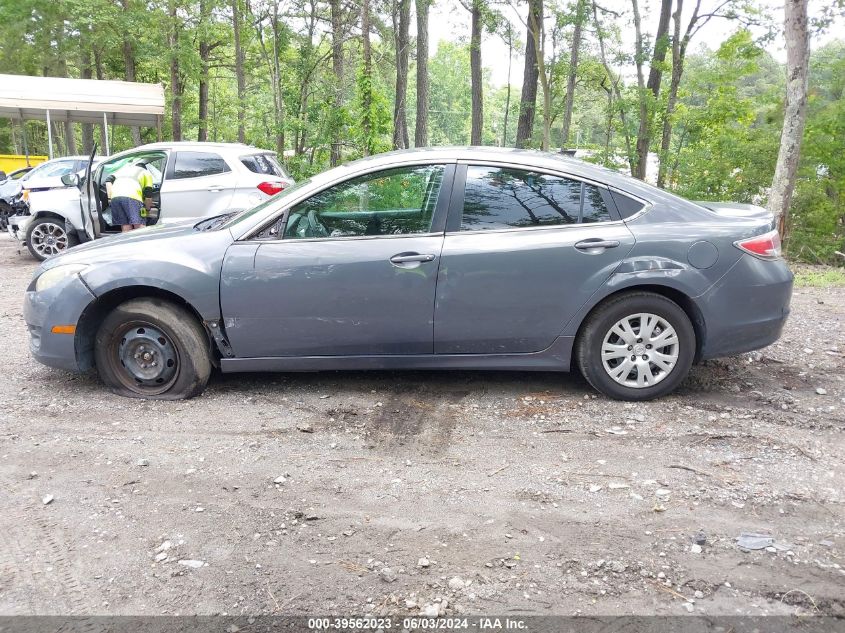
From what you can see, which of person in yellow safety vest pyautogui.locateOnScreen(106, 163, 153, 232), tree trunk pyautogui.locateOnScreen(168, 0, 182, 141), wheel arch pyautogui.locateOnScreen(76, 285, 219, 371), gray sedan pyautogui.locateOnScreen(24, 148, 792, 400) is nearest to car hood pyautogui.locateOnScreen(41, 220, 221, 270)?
gray sedan pyautogui.locateOnScreen(24, 148, 792, 400)

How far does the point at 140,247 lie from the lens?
4.43 meters

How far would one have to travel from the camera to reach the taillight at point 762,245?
4.25 m

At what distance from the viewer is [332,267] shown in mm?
4227

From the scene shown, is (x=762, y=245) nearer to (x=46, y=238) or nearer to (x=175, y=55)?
(x=46, y=238)

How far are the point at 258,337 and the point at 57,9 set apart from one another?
2594cm

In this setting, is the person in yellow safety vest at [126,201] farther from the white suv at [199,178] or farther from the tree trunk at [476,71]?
the tree trunk at [476,71]

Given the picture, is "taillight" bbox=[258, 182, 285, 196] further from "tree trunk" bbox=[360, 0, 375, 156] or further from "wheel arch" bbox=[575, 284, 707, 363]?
"wheel arch" bbox=[575, 284, 707, 363]

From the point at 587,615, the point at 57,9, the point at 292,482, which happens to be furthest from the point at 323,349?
the point at 57,9

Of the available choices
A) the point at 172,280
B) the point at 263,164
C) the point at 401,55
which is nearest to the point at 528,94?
the point at 401,55

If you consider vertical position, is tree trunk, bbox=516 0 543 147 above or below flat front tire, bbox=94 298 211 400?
above

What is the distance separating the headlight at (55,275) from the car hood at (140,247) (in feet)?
0.14

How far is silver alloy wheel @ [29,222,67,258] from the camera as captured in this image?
10383 mm

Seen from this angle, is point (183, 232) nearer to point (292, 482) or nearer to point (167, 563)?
point (292, 482)

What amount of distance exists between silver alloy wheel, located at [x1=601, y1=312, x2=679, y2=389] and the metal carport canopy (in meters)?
18.3
